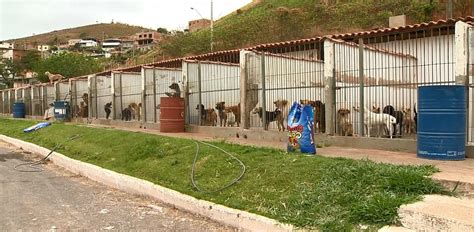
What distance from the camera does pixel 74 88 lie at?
27.4 meters

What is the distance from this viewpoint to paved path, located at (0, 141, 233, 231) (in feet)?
21.5

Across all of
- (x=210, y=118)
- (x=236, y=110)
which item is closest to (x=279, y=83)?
(x=236, y=110)

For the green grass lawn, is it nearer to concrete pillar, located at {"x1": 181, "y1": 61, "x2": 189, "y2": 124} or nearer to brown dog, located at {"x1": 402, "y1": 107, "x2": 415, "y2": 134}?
brown dog, located at {"x1": 402, "y1": 107, "x2": 415, "y2": 134}

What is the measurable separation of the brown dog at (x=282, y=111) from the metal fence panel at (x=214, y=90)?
1.70 meters

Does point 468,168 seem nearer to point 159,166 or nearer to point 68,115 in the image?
point 159,166

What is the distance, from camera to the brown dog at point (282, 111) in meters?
12.7

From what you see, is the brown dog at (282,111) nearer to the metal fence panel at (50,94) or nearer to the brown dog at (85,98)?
the brown dog at (85,98)

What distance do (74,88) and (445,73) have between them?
2180 cm

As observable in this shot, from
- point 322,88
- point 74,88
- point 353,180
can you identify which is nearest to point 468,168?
point 353,180

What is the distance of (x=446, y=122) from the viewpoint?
8.05 metres

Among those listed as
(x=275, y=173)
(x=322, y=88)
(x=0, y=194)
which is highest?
(x=322, y=88)

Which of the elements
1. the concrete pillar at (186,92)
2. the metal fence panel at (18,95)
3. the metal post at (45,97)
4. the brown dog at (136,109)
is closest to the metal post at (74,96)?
the metal post at (45,97)

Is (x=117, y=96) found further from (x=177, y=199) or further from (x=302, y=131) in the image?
(x=177, y=199)

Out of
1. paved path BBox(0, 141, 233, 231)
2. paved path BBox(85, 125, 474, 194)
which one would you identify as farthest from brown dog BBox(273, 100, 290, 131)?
paved path BBox(0, 141, 233, 231)
